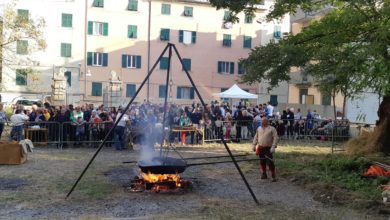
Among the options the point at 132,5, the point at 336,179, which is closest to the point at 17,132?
the point at 336,179

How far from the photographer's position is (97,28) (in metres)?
48.0

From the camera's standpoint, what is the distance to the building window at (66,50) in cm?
4703

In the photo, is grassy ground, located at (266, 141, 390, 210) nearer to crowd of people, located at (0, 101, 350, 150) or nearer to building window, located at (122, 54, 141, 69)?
crowd of people, located at (0, 101, 350, 150)

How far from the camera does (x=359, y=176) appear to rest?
12945 millimetres

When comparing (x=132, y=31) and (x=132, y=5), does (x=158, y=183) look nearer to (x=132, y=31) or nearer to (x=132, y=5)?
(x=132, y=31)

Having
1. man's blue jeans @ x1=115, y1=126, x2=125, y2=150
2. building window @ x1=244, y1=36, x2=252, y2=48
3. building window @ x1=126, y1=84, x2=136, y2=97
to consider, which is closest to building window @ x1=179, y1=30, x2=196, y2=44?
building window @ x1=244, y1=36, x2=252, y2=48

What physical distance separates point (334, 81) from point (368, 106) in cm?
1935

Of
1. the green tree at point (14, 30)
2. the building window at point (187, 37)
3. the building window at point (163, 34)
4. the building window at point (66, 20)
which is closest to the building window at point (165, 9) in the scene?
the building window at point (163, 34)

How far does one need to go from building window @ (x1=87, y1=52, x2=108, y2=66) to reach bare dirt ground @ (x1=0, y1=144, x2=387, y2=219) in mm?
34525

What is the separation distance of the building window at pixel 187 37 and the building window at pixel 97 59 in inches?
339

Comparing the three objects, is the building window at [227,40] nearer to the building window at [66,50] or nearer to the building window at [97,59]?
the building window at [97,59]

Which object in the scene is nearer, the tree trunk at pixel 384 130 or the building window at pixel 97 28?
the tree trunk at pixel 384 130

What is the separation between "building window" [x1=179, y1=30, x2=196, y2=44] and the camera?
5100 cm

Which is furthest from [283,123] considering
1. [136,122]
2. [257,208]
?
[257,208]
